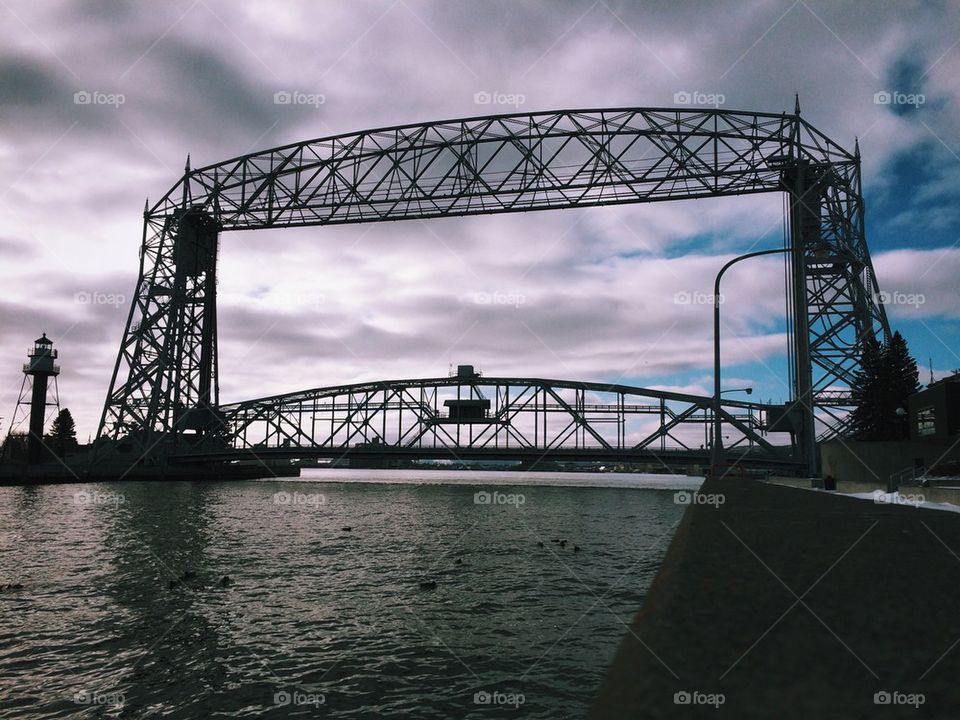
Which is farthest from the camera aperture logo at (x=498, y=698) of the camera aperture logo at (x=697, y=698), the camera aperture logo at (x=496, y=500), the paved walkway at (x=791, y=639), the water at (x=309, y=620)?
the camera aperture logo at (x=496, y=500)

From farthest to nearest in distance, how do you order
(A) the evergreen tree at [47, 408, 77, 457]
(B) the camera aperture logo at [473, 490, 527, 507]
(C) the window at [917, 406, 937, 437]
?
(A) the evergreen tree at [47, 408, 77, 457] < (B) the camera aperture logo at [473, 490, 527, 507] < (C) the window at [917, 406, 937, 437]

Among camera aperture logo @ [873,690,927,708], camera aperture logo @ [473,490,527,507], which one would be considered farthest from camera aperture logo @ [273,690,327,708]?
camera aperture logo @ [473,490,527,507]

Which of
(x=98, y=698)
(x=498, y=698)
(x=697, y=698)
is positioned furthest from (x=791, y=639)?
(x=98, y=698)

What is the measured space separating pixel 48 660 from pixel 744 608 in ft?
41.9

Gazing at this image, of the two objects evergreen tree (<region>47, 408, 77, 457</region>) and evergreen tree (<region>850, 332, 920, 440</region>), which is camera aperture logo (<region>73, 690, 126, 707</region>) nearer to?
evergreen tree (<region>850, 332, 920, 440</region>)

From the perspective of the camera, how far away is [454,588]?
760 inches

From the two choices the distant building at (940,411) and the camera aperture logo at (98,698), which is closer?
the camera aperture logo at (98,698)

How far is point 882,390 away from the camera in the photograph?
5384cm

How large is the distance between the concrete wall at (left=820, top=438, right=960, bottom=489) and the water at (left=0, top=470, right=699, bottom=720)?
16.7 metres

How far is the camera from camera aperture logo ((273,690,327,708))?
414 inches

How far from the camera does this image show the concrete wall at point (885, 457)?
3850cm

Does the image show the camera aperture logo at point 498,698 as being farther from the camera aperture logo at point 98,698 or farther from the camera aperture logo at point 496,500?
the camera aperture logo at point 496,500

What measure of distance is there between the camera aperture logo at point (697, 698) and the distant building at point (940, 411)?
42992 mm

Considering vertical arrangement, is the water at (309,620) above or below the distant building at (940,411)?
below
